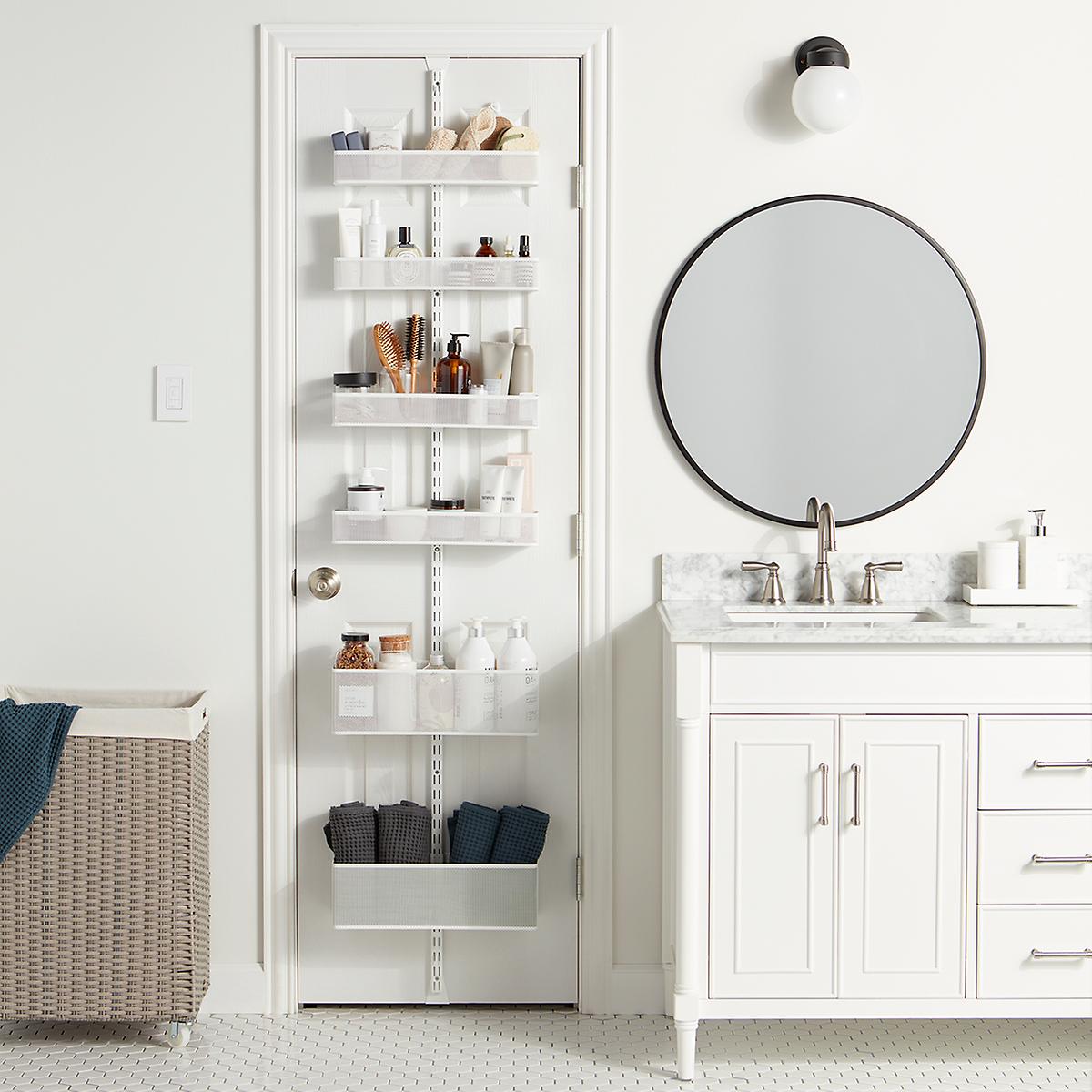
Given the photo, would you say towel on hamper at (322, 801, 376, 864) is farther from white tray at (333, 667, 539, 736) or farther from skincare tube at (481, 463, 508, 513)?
skincare tube at (481, 463, 508, 513)

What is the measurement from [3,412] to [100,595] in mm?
445

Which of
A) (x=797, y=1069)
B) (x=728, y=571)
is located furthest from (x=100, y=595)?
(x=797, y=1069)

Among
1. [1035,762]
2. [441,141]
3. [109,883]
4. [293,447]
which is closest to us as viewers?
[1035,762]

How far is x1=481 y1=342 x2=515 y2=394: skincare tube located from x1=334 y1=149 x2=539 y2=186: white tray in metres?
0.34

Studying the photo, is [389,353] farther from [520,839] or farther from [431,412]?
[520,839]

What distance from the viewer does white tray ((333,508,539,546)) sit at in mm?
2387

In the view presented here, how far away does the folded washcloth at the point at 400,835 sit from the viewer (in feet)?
7.95

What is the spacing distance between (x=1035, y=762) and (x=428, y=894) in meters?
1.23

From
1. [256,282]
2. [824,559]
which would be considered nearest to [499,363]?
[256,282]

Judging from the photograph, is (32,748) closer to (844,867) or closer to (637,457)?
(637,457)

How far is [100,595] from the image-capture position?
8.23 feet

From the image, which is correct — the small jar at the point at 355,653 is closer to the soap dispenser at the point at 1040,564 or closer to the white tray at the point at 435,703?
the white tray at the point at 435,703

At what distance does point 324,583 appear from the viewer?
2471 mm

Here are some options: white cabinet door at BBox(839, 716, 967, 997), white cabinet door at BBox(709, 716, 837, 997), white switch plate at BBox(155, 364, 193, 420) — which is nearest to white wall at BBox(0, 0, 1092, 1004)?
white switch plate at BBox(155, 364, 193, 420)
